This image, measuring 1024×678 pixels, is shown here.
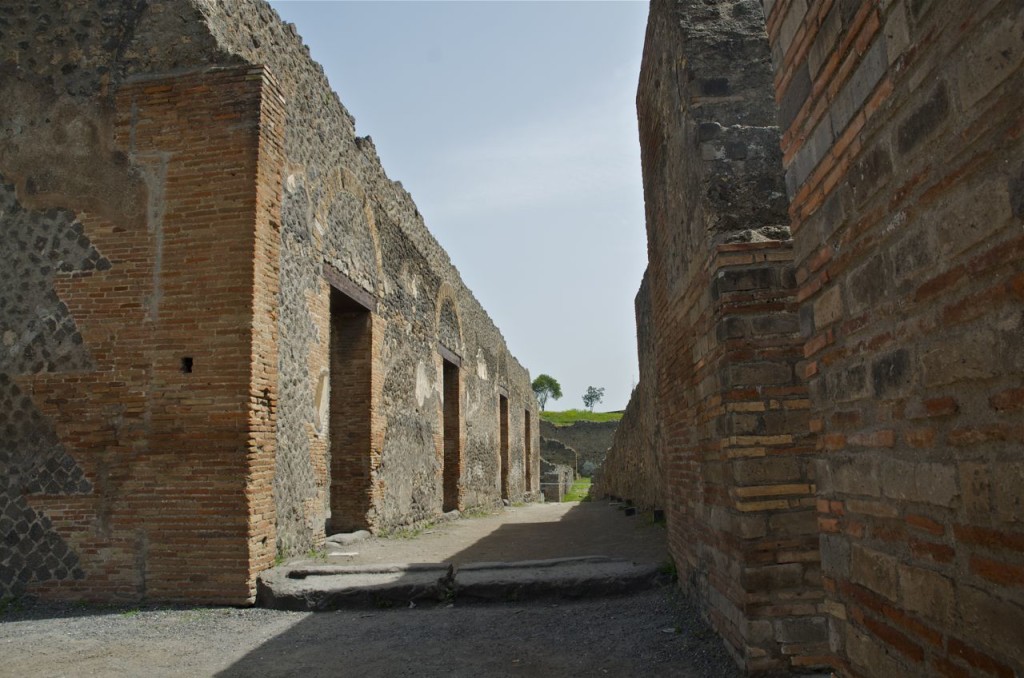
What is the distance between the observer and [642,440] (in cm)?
1105

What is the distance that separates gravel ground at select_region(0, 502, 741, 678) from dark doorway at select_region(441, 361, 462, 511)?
327 inches

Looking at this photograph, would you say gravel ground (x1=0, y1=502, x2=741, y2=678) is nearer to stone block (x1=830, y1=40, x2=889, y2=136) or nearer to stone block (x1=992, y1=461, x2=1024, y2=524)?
stone block (x1=992, y1=461, x2=1024, y2=524)

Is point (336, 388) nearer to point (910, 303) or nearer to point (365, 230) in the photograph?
point (365, 230)

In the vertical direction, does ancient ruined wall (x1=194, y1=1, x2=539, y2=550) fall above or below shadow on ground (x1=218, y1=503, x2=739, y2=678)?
above

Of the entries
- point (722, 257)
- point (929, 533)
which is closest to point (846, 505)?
point (929, 533)

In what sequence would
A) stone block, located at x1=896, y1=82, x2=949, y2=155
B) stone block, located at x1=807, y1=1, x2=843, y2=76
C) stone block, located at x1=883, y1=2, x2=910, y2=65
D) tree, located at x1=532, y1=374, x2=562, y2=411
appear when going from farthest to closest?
tree, located at x1=532, y1=374, x2=562, y2=411, stone block, located at x1=807, y1=1, x2=843, y2=76, stone block, located at x1=883, y1=2, x2=910, y2=65, stone block, located at x1=896, y1=82, x2=949, y2=155

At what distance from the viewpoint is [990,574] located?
4.85 feet

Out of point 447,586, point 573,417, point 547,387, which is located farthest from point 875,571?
point 547,387

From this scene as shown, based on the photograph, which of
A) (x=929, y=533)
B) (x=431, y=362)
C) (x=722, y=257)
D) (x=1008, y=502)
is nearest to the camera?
(x=1008, y=502)

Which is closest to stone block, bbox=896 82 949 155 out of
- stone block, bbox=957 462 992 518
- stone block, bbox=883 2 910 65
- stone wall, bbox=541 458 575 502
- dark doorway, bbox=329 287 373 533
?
stone block, bbox=883 2 910 65

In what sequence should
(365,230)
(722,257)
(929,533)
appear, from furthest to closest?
(365,230) → (722,257) → (929,533)

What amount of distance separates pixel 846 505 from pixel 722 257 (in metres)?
1.95

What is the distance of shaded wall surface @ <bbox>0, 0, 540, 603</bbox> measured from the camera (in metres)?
5.95

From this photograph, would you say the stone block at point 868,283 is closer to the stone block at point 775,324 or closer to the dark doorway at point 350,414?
the stone block at point 775,324
